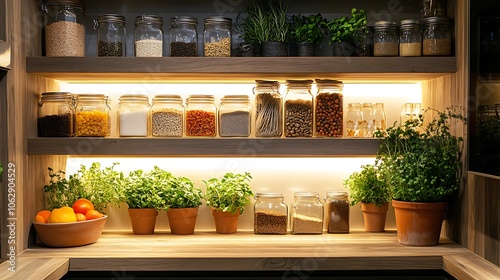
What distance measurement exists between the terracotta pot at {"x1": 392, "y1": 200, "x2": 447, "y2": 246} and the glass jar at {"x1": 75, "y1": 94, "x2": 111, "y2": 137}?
132 cm

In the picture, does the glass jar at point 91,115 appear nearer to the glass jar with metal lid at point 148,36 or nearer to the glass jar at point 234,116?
the glass jar with metal lid at point 148,36

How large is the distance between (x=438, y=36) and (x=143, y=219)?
1.55 metres

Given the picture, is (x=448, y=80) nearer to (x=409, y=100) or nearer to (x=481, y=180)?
(x=409, y=100)

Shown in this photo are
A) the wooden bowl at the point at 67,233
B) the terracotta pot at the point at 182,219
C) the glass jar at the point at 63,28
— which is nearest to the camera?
the wooden bowl at the point at 67,233

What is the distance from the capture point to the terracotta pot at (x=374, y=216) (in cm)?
282

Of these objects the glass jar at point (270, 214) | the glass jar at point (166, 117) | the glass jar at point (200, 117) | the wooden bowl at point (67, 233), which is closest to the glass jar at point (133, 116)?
the glass jar at point (166, 117)

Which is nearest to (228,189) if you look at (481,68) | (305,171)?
(305,171)

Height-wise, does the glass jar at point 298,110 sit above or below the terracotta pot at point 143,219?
above

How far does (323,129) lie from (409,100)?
556 millimetres

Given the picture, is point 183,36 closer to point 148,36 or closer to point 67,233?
point 148,36

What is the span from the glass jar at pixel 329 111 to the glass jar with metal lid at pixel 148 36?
73 cm

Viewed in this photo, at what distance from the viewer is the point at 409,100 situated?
2.95 meters

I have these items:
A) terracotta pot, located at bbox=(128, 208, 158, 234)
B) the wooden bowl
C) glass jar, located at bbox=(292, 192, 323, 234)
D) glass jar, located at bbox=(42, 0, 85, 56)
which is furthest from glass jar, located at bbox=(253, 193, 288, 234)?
glass jar, located at bbox=(42, 0, 85, 56)

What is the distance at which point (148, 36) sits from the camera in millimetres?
2670
